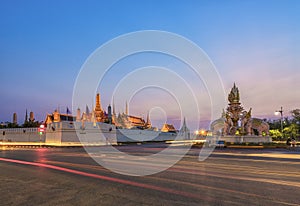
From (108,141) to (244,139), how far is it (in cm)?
2675

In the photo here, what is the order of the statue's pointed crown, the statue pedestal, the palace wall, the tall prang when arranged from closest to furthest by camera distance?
the statue pedestal → the statue's pointed crown → the palace wall → the tall prang

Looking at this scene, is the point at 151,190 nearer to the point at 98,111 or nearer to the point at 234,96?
the point at 234,96

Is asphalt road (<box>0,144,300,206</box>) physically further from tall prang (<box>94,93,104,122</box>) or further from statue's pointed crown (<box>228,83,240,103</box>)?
tall prang (<box>94,93,104,122</box>)

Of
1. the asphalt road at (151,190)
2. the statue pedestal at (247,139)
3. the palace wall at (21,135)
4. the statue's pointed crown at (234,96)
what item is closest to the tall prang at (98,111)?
the palace wall at (21,135)

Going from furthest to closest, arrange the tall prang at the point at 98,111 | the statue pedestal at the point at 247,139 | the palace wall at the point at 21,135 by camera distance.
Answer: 1. the tall prang at the point at 98,111
2. the palace wall at the point at 21,135
3. the statue pedestal at the point at 247,139

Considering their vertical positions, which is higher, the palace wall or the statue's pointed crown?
the statue's pointed crown

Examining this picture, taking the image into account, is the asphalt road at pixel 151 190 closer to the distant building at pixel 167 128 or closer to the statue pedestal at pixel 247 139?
the statue pedestal at pixel 247 139

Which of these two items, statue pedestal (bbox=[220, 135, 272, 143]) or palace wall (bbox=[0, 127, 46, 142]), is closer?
statue pedestal (bbox=[220, 135, 272, 143])

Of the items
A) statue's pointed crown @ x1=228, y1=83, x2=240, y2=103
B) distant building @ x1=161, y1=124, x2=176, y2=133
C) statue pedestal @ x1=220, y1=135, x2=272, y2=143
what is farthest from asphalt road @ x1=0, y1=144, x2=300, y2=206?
distant building @ x1=161, y1=124, x2=176, y2=133

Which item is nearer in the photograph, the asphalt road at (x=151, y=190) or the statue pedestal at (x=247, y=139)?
the asphalt road at (x=151, y=190)

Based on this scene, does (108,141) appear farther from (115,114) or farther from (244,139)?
(115,114)

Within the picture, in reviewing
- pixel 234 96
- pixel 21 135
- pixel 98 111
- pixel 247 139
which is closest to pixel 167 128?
pixel 98 111

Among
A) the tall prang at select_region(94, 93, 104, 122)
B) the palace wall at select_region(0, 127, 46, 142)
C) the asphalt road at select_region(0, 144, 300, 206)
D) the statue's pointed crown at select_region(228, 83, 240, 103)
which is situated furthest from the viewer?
the tall prang at select_region(94, 93, 104, 122)

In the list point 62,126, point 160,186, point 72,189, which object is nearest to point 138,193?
point 160,186
